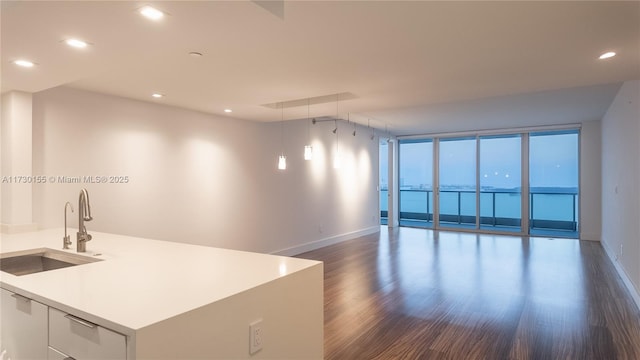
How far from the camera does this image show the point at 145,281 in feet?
5.38

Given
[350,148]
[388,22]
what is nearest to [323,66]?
[388,22]

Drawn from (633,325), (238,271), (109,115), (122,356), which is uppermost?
(109,115)

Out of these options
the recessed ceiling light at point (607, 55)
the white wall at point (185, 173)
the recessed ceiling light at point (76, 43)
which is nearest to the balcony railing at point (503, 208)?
the white wall at point (185, 173)

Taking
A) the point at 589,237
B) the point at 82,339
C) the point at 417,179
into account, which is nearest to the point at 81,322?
the point at 82,339

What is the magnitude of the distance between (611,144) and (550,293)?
132 inches

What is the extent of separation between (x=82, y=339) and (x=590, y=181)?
930 centimetres

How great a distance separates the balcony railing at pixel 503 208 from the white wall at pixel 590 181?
904 mm

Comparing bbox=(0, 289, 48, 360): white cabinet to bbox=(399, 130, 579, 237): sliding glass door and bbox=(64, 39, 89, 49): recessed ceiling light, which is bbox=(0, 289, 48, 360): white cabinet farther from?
bbox=(399, 130, 579, 237): sliding glass door

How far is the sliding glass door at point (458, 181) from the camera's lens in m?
9.52

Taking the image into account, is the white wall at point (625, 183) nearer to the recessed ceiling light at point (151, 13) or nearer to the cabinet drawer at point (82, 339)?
the recessed ceiling light at point (151, 13)

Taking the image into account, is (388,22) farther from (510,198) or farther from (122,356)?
(510,198)

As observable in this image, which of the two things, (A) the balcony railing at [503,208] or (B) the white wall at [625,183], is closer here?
(B) the white wall at [625,183]

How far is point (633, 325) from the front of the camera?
3.32m

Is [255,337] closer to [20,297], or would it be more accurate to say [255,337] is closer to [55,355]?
[55,355]
